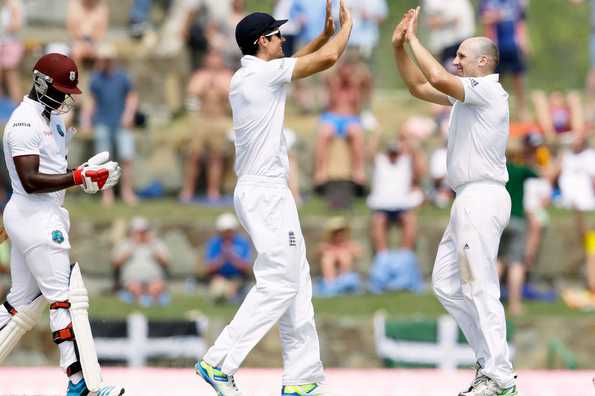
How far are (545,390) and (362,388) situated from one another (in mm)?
1387

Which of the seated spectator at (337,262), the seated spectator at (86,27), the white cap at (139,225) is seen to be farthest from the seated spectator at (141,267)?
the seated spectator at (86,27)

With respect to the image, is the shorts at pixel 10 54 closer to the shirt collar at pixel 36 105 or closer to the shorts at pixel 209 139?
the shorts at pixel 209 139

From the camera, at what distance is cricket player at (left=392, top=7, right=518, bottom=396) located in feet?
28.4

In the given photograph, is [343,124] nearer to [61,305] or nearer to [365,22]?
[365,22]

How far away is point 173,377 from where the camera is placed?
35.5 feet

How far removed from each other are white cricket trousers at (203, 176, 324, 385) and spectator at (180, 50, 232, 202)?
312 inches

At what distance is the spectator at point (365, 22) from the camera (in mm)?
17359

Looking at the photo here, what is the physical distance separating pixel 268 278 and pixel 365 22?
31.0ft

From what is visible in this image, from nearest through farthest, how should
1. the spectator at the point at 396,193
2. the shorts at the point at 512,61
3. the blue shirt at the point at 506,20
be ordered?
the spectator at the point at 396,193
the blue shirt at the point at 506,20
the shorts at the point at 512,61

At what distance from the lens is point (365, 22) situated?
1750cm

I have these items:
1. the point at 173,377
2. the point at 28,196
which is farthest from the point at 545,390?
the point at 28,196

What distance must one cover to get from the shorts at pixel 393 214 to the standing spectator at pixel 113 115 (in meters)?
3.16

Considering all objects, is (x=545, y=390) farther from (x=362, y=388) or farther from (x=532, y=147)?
(x=532, y=147)

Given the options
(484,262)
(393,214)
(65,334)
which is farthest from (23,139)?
(393,214)
